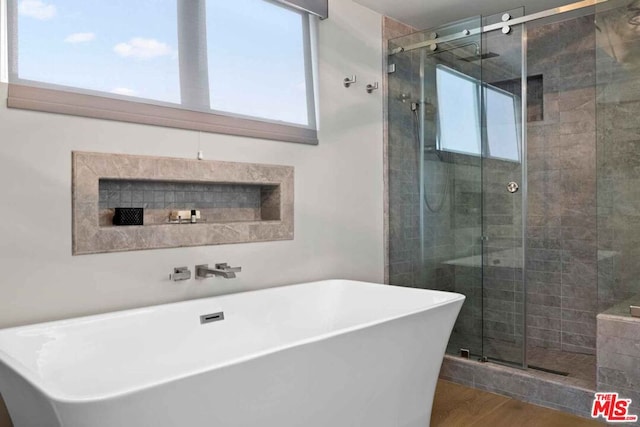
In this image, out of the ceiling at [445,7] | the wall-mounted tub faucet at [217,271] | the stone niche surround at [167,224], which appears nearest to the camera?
the stone niche surround at [167,224]

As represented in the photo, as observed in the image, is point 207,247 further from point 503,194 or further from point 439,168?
point 503,194

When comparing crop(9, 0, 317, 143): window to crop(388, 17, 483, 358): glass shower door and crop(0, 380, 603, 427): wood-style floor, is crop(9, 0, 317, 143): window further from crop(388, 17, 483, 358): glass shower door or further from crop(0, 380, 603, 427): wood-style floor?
crop(0, 380, 603, 427): wood-style floor

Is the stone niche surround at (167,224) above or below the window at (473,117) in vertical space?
below

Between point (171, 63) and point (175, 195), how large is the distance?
0.71 m

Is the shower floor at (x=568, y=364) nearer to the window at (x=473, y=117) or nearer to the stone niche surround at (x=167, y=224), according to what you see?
the window at (x=473, y=117)

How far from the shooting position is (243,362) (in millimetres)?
1556

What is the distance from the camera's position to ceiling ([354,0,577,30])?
3.64 meters

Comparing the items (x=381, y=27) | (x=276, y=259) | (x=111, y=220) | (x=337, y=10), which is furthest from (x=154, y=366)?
(x=381, y=27)

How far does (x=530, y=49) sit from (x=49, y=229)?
3691 mm

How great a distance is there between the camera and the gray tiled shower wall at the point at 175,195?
2.56 metres

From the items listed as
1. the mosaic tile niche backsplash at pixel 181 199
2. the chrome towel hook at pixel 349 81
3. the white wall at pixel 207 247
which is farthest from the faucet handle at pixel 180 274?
the chrome towel hook at pixel 349 81

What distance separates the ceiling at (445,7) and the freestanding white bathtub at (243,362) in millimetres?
2111

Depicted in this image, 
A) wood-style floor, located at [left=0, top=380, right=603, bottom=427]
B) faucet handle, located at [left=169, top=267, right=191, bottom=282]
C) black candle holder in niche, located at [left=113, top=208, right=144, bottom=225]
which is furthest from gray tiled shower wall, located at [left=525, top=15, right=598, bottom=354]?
black candle holder in niche, located at [left=113, top=208, right=144, bottom=225]

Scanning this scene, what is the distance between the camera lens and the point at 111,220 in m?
2.54
